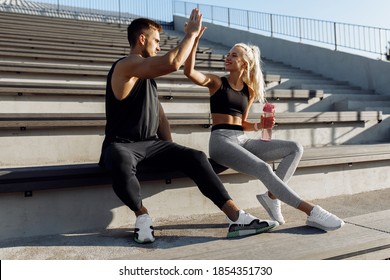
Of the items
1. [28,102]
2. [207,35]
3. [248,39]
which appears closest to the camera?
[28,102]

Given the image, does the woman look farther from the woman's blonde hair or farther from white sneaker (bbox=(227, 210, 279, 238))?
white sneaker (bbox=(227, 210, 279, 238))

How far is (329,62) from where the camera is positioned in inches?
260

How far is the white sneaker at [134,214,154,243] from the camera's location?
1781 mm

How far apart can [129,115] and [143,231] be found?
73cm

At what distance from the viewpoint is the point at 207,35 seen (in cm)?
1134

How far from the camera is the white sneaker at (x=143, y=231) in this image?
1.78 metres

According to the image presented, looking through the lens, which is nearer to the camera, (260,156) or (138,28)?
(138,28)

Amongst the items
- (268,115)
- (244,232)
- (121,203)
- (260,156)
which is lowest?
(244,232)

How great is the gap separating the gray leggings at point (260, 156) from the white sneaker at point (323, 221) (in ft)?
0.38

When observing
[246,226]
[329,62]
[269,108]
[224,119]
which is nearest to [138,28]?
[224,119]

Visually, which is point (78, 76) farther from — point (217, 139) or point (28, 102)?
point (217, 139)

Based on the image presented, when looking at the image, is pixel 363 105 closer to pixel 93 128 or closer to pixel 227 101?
pixel 227 101

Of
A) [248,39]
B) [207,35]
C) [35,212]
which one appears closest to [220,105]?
[35,212]
